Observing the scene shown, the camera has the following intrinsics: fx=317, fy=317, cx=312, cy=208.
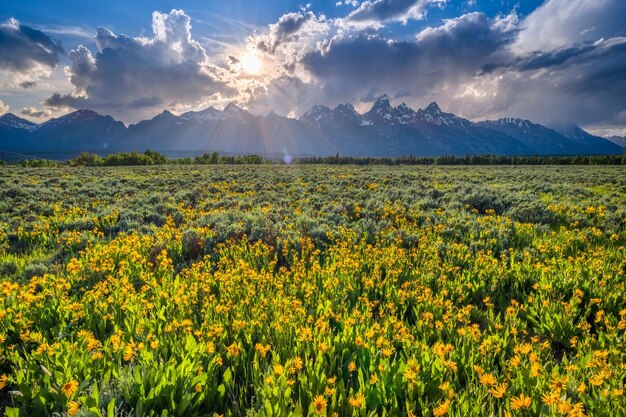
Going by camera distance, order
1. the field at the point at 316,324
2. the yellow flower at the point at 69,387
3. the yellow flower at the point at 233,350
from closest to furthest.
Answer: the yellow flower at the point at 69,387
the field at the point at 316,324
the yellow flower at the point at 233,350

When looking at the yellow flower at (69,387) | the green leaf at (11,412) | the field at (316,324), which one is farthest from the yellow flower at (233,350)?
the green leaf at (11,412)

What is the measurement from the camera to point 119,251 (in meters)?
7.33

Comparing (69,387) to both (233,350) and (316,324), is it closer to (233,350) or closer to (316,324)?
(233,350)

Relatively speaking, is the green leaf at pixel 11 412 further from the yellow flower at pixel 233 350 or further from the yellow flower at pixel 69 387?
the yellow flower at pixel 233 350

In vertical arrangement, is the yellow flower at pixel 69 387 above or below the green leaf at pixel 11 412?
above

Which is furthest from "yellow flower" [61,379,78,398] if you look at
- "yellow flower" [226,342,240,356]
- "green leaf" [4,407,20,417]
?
"yellow flower" [226,342,240,356]

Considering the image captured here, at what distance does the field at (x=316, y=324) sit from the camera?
288 centimetres

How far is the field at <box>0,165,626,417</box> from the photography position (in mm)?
2883

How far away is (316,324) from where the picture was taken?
386 cm

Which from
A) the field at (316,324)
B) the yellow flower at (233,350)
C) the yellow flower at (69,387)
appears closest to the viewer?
the yellow flower at (69,387)

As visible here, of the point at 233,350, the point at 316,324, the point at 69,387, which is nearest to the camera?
the point at 69,387

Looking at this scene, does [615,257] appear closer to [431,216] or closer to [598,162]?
[431,216]

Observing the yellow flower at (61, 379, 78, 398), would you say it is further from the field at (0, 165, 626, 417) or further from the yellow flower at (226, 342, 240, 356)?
the yellow flower at (226, 342, 240, 356)

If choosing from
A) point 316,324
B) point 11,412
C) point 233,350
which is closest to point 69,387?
point 11,412
